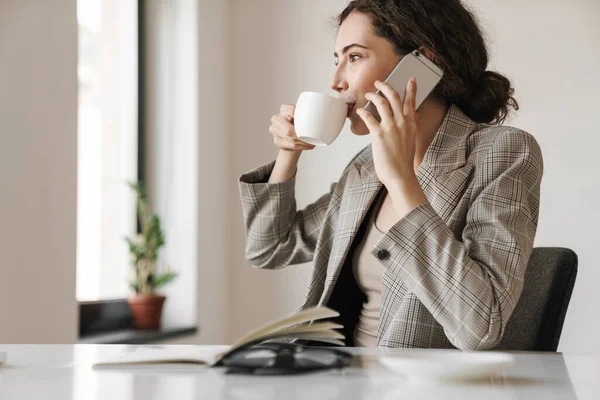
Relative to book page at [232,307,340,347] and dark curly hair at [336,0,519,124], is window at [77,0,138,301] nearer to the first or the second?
dark curly hair at [336,0,519,124]

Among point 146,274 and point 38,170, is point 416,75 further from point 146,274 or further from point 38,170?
point 146,274

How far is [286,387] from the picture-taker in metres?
0.62

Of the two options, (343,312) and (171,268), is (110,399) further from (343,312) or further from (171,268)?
(171,268)

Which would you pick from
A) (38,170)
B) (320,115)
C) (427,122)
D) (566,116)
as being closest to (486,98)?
(427,122)

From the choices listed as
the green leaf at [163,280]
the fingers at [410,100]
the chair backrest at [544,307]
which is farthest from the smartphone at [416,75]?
the green leaf at [163,280]

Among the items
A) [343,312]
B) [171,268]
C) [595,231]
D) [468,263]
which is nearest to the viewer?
[468,263]

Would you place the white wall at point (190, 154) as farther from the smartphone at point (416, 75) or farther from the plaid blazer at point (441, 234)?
the smartphone at point (416, 75)

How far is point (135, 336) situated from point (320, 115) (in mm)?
1781

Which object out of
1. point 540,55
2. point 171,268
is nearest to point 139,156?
point 171,268

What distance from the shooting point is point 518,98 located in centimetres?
279

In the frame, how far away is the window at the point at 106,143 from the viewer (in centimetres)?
283

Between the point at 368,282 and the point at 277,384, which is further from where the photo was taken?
the point at 368,282

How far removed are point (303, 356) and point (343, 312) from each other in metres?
0.68

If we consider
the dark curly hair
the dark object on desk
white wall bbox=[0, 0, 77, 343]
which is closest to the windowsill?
white wall bbox=[0, 0, 77, 343]
